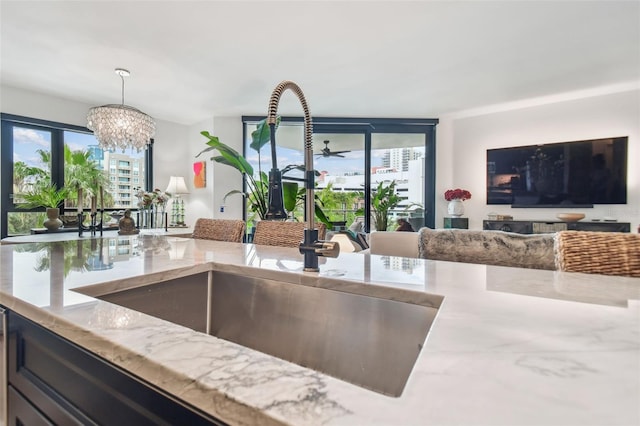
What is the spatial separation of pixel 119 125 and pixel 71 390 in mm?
3090

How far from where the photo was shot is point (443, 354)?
A: 389 millimetres

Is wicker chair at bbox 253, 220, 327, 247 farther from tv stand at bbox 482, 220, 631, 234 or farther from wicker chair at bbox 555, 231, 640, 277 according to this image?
tv stand at bbox 482, 220, 631, 234

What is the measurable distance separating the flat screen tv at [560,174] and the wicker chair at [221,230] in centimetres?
404

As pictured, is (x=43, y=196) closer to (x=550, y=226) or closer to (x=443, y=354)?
(x=443, y=354)

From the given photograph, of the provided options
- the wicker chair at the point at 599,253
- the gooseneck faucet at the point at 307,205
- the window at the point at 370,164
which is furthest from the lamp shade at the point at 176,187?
the wicker chair at the point at 599,253

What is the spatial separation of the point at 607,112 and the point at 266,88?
421cm

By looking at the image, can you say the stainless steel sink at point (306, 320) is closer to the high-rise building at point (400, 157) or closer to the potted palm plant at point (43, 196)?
the potted palm plant at point (43, 196)

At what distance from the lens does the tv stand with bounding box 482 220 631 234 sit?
3.71m

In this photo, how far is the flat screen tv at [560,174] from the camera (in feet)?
12.7

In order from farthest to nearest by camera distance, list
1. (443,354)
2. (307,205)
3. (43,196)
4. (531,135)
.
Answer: (531,135)
(43,196)
(307,205)
(443,354)

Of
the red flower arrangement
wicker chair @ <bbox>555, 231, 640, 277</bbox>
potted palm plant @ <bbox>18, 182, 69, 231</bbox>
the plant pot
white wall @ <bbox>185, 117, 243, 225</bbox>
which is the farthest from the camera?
white wall @ <bbox>185, 117, 243, 225</bbox>

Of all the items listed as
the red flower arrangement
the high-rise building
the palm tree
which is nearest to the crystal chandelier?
the palm tree

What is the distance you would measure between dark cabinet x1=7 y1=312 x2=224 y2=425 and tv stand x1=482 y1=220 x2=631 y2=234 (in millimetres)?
4678

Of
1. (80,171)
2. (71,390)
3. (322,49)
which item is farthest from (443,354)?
(80,171)
